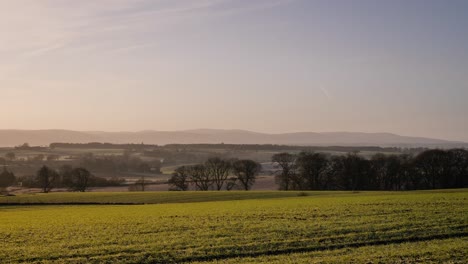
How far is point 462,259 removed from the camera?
69.2 feet

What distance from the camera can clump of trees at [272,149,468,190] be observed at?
104m

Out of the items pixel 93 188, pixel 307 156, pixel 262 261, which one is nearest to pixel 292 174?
pixel 307 156

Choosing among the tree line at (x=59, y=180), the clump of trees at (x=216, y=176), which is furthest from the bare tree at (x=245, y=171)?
the tree line at (x=59, y=180)

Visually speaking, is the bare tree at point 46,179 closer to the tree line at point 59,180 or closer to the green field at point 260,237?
the tree line at point 59,180

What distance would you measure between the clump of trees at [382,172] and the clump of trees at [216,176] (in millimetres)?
9642

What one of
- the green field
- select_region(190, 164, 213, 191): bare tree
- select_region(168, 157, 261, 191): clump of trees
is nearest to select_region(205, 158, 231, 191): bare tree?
select_region(168, 157, 261, 191): clump of trees

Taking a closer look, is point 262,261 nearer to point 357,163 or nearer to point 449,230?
point 449,230

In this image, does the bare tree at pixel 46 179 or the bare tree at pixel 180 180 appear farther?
the bare tree at pixel 46 179

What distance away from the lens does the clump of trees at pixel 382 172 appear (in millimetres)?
104062

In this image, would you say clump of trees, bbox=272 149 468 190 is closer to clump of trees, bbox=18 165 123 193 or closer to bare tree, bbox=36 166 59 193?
clump of trees, bbox=18 165 123 193

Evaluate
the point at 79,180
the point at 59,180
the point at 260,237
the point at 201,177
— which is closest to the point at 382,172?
the point at 201,177

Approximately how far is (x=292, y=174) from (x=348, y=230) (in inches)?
3340

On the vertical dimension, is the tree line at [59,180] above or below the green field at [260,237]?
below

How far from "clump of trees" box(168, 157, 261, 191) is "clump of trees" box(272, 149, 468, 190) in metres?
9.64
